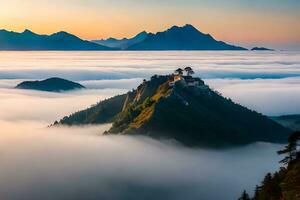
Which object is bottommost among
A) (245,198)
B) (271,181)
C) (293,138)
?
(245,198)

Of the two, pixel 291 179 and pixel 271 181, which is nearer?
pixel 291 179

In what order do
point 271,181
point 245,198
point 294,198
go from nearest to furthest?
point 294,198 < point 271,181 < point 245,198

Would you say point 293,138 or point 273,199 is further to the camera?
point 293,138

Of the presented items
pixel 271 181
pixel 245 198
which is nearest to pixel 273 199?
pixel 271 181

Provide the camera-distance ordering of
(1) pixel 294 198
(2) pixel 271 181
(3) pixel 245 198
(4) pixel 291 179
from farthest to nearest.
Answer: (3) pixel 245 198 < (2) pixel 271 181 < (4) pixel 291 179 < (1) pixel 294 198

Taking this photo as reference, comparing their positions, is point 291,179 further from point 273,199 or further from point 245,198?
point 245,198

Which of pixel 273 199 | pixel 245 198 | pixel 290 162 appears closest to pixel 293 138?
pixel 290 162

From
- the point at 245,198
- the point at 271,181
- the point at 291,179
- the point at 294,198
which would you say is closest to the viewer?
the point at 294,198

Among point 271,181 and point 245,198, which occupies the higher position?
point 271,181

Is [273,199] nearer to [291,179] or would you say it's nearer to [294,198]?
[291,179]
